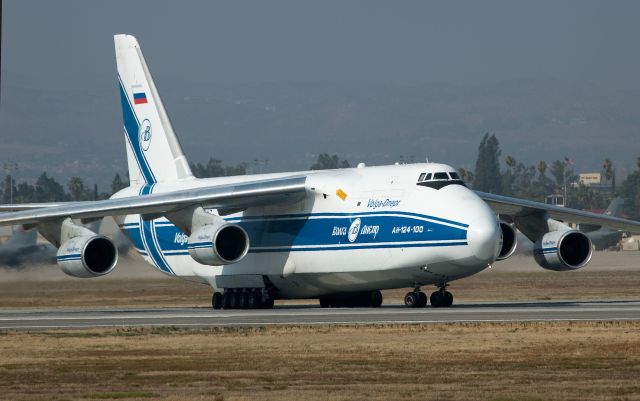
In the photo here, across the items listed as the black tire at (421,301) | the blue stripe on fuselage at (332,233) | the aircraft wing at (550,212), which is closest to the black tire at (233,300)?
the blue stripe on fuselage at (332,233)

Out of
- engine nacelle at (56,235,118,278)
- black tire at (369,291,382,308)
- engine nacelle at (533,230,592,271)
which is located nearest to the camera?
engine nacelle at (56,235,118,278)

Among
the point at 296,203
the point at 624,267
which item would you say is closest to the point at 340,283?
the point at 296,203

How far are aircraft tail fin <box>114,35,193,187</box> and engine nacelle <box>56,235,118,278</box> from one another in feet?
20.4

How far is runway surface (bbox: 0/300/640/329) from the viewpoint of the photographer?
91.5 ft

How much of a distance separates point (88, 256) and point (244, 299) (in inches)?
176

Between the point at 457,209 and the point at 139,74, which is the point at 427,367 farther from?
the point at 139,74

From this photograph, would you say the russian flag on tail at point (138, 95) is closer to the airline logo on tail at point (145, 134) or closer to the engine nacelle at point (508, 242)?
the airline logo on tail at point (145, 134)

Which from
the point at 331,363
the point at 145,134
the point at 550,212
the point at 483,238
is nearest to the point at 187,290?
the point at 145,134

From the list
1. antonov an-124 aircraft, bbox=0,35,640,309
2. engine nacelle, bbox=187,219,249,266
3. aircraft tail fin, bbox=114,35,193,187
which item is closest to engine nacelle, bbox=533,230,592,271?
antonov an-124 aircraft, bbox=0,35,640,309

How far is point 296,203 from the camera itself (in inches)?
1391

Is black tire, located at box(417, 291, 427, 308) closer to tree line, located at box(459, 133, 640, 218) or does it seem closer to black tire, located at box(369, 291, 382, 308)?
black tire, located at box(369, 291, 382, 308)

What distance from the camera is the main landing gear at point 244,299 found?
3597 centimetres

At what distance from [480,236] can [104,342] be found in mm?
10430

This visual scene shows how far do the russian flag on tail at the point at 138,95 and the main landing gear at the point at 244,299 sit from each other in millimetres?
7337
